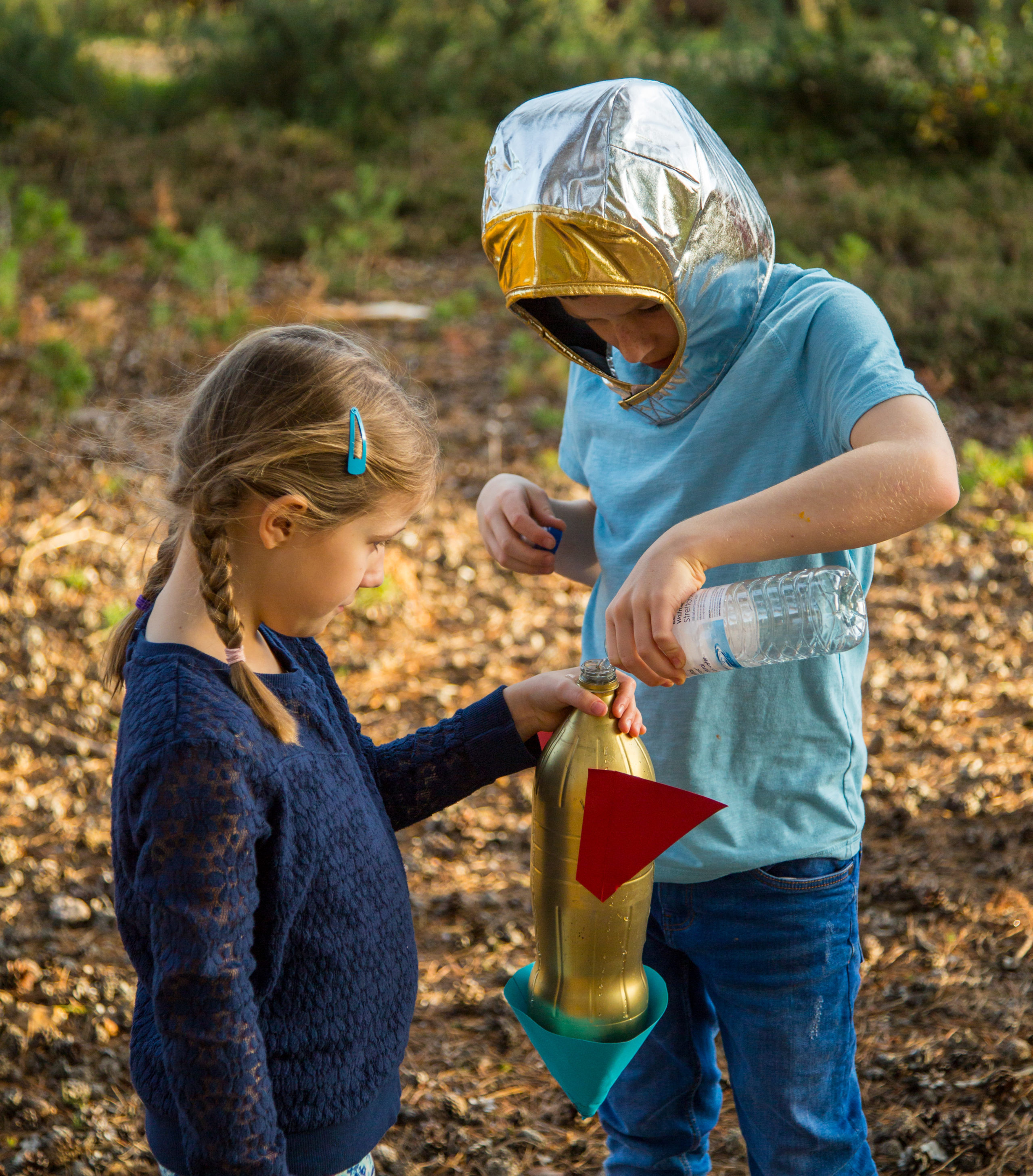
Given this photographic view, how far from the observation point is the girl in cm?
132

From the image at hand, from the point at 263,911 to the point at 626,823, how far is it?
0.49m

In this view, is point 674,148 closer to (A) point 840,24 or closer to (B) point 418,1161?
(B) point 418,1161

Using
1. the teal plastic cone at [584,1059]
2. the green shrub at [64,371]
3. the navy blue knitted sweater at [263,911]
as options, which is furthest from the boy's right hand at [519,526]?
the green shrub at [64,371]

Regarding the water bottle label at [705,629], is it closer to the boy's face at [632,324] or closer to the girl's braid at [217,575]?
the boy's face at [632,324]

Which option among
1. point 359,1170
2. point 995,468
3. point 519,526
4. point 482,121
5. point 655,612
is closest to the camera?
point 655,612

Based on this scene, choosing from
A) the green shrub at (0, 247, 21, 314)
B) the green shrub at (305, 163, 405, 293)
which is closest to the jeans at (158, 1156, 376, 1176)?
the green shrub at (0, 247, 21, 314)

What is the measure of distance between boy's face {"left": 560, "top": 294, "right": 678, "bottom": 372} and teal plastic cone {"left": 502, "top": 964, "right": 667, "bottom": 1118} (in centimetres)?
98

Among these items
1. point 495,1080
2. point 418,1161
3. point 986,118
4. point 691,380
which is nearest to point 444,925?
point 495,1080

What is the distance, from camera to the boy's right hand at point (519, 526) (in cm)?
195

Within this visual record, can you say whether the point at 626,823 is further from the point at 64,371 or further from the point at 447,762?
the point at 64,371

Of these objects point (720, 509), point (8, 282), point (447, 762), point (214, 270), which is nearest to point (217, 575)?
point (447, 762)

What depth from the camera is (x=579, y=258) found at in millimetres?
1561

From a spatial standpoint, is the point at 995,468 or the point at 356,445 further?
the point at 995,468

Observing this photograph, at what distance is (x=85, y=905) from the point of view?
3.38 m
